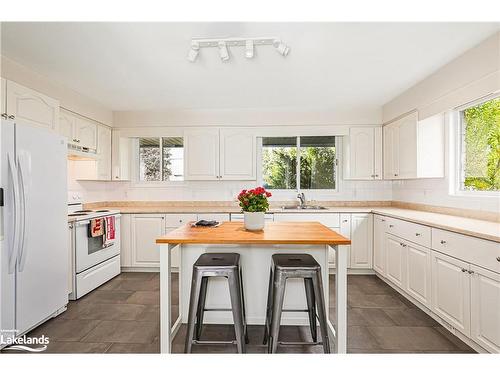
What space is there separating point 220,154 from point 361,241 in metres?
2.37

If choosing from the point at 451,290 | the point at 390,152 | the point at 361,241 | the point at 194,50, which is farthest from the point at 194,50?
the point at 361,241

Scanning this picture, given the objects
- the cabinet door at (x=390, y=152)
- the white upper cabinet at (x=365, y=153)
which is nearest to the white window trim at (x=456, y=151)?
the cabinet door at (x=390, y=152)

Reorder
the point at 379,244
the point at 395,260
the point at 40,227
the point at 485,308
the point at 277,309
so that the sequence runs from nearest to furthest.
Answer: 1. the point at 277,309
2. the point at 485,308
3. the point at 40,227
4. the point at 395,260
5. the point at 379,244

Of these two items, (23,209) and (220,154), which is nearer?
(23,209)

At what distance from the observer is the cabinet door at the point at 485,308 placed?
5.72ft

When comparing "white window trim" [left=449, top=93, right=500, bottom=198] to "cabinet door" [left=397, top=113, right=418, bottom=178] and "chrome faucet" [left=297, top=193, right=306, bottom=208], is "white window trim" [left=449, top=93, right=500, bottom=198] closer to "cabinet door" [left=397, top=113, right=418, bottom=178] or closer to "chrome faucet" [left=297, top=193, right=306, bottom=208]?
"cabinet door" [left=397, top=113, right=418, bottom=178]

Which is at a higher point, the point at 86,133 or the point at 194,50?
the point at 194,50

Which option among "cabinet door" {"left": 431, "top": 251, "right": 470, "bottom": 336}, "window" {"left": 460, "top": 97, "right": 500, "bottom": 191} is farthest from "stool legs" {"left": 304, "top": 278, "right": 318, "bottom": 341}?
"window" {"left": 460, "top": 97, "right": 500, "bottom": 191}

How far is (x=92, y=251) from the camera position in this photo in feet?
10.3

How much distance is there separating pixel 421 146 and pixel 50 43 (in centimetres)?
383

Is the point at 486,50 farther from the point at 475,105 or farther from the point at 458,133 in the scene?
the point at 458,133

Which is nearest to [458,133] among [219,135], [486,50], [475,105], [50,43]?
[475,105]

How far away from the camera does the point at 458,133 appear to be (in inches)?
114

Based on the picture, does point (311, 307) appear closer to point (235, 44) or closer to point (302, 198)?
point (235, 44)
